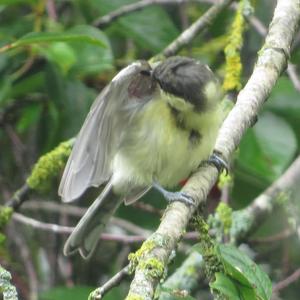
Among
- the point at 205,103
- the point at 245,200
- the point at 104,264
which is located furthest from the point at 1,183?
the point at 205,103

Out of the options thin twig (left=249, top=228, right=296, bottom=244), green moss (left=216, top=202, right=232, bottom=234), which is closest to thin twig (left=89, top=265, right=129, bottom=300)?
green moss (left=216, top=202, right=232, bottom=234)

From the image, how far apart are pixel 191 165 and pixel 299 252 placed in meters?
1.34

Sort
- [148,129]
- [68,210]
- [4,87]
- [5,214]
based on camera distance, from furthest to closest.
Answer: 1. [68,210]
2. [4,87]
3. [5,214]
4. [148,129]

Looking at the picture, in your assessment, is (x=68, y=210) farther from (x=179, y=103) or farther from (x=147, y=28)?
(x=179, y=103)

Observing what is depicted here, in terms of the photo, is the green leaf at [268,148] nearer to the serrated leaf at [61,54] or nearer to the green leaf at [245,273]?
the serrated leaf at [61,54]

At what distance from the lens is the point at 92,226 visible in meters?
3.16

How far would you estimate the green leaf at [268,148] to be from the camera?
3072 mm

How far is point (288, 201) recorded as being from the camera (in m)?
3.02

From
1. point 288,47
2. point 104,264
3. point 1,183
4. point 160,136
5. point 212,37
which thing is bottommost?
point 104,264

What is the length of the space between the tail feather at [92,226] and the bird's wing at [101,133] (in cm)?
25

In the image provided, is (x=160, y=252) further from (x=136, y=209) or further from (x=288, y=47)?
(x=136, y=209)

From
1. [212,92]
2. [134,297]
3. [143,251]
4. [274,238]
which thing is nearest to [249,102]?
[212,92]

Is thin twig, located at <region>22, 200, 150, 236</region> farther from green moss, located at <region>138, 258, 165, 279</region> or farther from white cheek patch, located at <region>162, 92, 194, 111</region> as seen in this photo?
green moss, located at <region>138, 258, 165, 279</region>

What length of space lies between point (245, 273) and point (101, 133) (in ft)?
3.10
